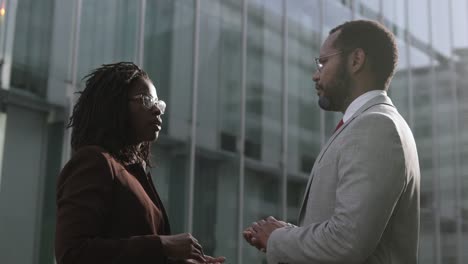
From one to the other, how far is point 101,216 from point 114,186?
5.5 inches

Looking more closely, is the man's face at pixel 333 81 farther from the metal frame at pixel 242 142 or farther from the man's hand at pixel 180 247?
the metal frame at pixel 242 142

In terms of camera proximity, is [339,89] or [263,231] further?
[339,89]

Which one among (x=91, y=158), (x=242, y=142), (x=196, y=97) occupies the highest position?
(x=196, y=97)

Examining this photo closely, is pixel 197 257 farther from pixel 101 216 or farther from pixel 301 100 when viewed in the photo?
pixel 301 100

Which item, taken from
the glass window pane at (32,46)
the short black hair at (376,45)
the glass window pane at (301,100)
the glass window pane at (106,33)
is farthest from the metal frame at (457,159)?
the short black hair at (376,45)

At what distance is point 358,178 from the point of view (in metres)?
2.13

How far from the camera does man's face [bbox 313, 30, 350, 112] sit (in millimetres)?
2527

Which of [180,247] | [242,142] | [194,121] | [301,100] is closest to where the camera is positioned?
[180,247]

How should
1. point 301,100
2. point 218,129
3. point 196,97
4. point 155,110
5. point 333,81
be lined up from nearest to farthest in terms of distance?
point 333,81
point 155,110
point 196,97
point 218,129
point 301,100

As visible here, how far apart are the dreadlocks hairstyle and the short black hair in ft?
2.86

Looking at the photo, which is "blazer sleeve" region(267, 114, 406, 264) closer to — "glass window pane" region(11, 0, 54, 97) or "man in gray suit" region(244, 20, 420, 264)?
"man in gray suit" region(244, 20, 420, 264)

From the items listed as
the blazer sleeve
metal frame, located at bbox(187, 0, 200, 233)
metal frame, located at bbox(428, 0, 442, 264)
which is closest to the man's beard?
the blazer sleeve

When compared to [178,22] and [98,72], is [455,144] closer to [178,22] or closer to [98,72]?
[178,22]

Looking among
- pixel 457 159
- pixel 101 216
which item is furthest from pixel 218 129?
pixel 457 159
